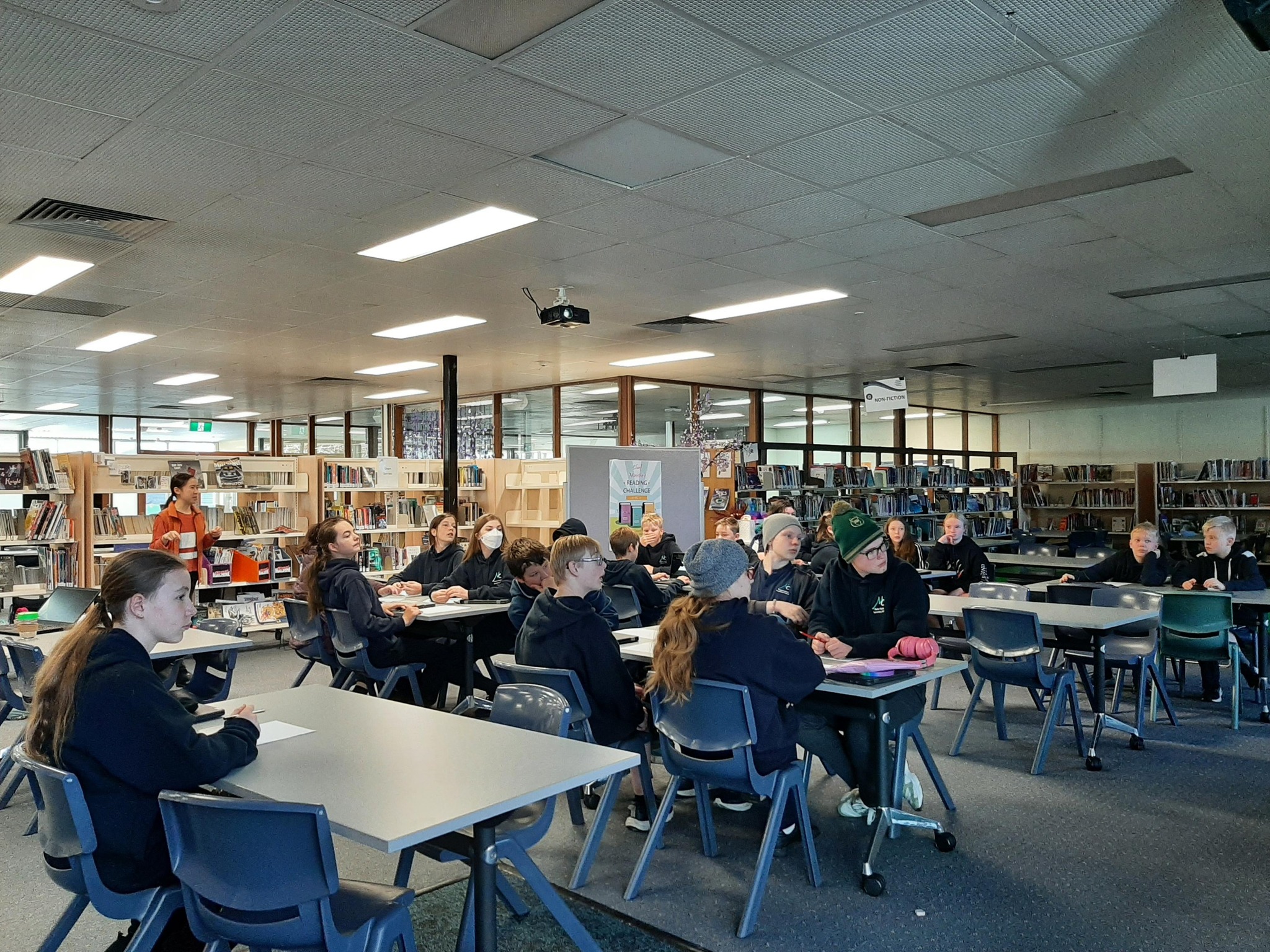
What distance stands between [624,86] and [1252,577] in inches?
233

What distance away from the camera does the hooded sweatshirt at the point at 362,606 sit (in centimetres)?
554

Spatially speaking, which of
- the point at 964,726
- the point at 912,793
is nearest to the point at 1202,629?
the point at 964,726

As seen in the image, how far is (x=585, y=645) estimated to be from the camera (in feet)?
12.7

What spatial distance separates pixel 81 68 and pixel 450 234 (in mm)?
2287

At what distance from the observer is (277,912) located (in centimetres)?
214

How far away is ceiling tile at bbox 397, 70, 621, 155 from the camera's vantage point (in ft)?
11.5

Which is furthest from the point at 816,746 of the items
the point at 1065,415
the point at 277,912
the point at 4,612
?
the point at 1065,415

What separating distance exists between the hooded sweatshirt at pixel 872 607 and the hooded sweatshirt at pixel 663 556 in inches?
152

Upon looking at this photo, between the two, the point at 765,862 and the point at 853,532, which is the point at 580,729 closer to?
the point at 765,862

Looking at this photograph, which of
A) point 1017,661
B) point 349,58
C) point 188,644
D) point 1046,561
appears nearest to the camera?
point 349,58

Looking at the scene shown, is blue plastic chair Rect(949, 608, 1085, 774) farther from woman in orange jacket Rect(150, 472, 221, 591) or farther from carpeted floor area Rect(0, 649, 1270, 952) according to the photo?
woman in orange jacket Rect(150, 472, 221, 591)

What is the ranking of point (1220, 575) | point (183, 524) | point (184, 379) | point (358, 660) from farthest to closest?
point (184, 379)
point (183, 524)
point (1220, 575)
point (358, 660)

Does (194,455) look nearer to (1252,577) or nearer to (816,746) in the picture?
(816,746)

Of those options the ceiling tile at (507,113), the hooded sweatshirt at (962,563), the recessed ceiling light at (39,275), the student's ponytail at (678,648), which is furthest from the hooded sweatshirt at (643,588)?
the recessed ceiling light at (39,275)
